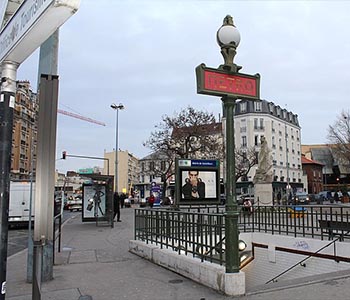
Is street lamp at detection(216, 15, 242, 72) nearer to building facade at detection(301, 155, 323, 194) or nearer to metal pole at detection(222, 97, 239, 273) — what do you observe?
metal pole at detection(222, 97, 239, 273)

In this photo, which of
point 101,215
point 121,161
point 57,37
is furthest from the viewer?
point 121,161

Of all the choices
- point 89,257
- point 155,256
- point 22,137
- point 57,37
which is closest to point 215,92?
point 57,37

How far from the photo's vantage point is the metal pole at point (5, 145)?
11.3 feet

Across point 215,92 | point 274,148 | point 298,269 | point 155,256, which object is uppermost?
point 274,148

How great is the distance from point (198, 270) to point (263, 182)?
18.1 metres

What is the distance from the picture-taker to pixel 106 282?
7.43 meters

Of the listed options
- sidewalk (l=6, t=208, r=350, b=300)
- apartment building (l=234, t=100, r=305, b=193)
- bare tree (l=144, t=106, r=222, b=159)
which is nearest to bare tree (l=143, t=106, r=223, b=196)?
bare tree (l=144, t=106, r=222, b=159)

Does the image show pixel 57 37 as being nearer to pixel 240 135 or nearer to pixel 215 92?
pixel 215 92

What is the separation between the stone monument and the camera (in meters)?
24.1

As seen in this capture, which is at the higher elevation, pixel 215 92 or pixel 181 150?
pixel 181 150

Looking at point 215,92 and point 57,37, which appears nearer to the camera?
point 215,92

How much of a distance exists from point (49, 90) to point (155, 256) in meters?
4.85

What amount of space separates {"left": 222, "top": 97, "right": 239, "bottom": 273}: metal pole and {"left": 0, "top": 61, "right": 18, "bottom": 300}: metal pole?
12.4 ft

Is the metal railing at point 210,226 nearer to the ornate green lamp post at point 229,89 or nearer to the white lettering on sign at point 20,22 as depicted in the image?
the ornate green lamp post at point 229,89
